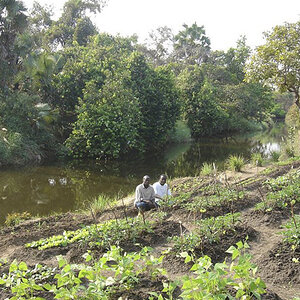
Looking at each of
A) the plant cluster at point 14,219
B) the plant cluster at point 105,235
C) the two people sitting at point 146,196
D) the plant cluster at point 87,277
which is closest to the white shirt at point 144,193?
the two people sitting at point 146,196

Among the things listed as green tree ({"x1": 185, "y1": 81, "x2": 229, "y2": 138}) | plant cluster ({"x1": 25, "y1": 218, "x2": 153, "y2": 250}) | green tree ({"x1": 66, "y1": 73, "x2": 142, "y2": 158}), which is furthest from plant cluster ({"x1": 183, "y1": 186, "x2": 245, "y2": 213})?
green tree ({"x1": 185, "y1": 81, "x2": 229, "y2": 138})

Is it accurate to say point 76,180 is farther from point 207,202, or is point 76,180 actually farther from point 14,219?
point 207,202

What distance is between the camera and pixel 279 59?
54.7ft

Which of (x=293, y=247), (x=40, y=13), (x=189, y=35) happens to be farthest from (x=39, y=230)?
(x=189, y=35)

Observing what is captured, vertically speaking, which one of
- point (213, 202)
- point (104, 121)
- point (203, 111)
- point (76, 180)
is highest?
point (104, 121)

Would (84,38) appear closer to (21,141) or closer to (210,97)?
(210,97)

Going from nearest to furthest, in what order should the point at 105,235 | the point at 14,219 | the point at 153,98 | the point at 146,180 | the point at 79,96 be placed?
the point at 105,235 → the point at 146,180 → the point at 14,219 → the point at 79,96 → the point at 153,98

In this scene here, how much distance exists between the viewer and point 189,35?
50.8 meters

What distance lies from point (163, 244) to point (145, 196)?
343 centimetres

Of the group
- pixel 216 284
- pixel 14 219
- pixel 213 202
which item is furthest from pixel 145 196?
pixel 216 284

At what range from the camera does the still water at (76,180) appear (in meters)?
12.4

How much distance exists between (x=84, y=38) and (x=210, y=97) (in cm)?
1369

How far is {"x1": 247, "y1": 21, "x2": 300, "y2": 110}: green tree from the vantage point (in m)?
16.5

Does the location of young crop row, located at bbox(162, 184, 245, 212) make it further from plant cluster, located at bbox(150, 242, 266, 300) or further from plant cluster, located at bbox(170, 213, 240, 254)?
plant cluster, located at bbox(150, 242, 266, 300)
